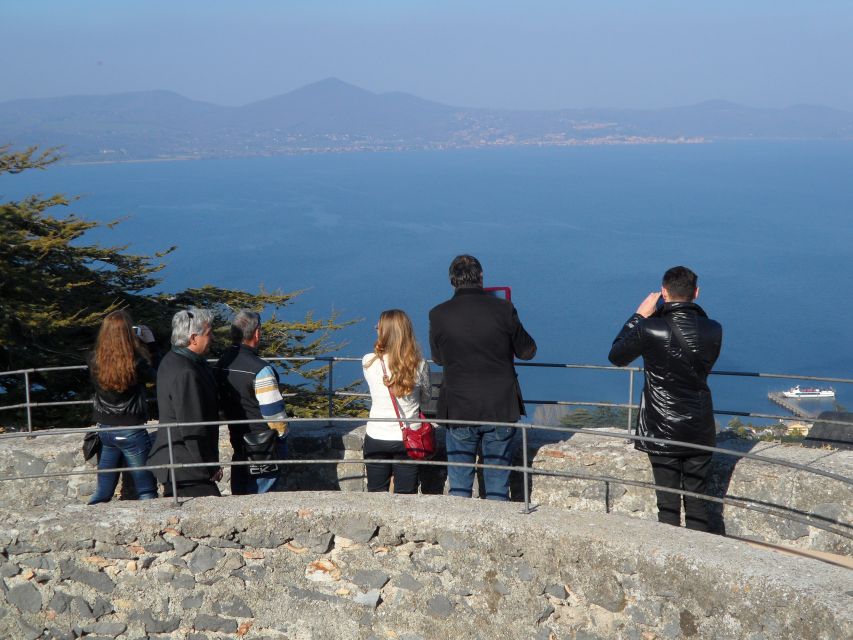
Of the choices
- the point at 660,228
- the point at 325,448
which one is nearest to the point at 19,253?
the point at 325,448

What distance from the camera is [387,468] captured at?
529cm

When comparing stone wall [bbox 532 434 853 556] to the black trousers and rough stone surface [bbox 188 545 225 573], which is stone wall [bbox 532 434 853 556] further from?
rough stone surface [bbox 188 545 225 573]

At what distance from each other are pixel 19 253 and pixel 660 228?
5064 inches

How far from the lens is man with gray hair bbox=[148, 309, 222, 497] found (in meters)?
4.91

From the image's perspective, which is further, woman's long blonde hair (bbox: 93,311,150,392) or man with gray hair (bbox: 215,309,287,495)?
man with gray hair (bbox: 215,309,287,495)

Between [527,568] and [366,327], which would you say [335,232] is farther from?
[527,568]

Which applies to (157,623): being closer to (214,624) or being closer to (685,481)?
(214,624)

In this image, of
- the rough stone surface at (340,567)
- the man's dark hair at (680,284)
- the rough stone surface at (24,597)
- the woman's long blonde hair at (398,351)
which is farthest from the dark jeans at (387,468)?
the rough stone surface at (24,597)

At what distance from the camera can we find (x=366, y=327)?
9131 centimetres

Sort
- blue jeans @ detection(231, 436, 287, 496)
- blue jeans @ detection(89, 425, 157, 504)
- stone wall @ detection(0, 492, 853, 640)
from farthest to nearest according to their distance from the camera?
blue jeans @ detection(231, 436, 287, 496) → blue jeans @ detection(89, 425, 157, 504) → stone wall @ detection(0, 492, 853, 640)

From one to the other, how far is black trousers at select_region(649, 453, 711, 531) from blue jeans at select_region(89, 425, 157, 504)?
9.52ft

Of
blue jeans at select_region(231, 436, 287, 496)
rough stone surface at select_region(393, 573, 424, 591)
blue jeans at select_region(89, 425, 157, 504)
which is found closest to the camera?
rough stone surface at select_region(393, 573, 424, 591)

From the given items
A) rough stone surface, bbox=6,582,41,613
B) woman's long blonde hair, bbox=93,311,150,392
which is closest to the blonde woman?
woman's long blonde hair, bbox=93,311,150,392

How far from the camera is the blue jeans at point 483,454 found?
16.6ft
